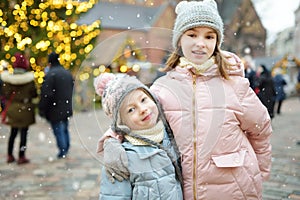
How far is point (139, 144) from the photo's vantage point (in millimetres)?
1878

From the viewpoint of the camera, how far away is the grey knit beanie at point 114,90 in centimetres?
184

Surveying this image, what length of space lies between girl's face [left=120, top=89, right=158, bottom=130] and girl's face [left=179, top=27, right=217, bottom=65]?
29 cm

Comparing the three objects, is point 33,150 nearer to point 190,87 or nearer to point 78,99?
point 78,99

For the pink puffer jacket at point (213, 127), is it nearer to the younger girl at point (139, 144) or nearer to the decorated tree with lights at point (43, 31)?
the younger girl at point (139, 144)

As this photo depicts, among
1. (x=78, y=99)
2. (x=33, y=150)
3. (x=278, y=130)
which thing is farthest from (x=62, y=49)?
(x=78, y=99)

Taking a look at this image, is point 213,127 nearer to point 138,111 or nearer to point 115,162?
point 138,111

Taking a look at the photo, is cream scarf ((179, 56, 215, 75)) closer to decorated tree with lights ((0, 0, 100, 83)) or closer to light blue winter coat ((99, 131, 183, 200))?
light blue winter coat ((99, 131, 183, 200))

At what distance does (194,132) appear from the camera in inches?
75.6

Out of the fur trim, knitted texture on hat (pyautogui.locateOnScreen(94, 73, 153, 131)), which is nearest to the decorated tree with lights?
the fur trim

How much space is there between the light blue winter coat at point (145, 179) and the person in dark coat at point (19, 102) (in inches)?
165

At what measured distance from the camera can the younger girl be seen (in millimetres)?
1835

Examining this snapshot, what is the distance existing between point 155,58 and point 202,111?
1.10ft

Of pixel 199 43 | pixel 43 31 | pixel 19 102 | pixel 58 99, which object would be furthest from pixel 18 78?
pixel 199 43

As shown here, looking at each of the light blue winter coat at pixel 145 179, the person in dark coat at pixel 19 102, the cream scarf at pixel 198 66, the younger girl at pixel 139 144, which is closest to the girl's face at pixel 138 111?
the younger girl at pixel 139 144
